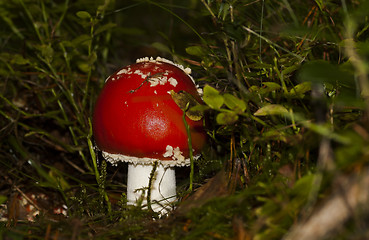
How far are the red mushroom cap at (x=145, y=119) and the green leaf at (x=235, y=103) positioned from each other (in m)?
0.38

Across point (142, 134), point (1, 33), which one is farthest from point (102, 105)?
point (1, 33)

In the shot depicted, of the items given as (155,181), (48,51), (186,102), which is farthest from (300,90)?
(48,51)

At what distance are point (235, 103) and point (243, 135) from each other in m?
0.40

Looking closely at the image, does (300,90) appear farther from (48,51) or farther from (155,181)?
(48,51)

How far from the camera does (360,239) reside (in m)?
0.83

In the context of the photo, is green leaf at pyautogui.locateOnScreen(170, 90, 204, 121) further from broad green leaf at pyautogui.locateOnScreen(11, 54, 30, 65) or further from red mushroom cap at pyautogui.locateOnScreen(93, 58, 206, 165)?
broad green leaf at pyautogui.locateOnScreen(11, 54, 30, 65)

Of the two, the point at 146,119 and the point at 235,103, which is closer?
the point at 235,103

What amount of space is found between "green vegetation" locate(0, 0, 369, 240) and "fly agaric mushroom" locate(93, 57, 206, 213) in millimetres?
110

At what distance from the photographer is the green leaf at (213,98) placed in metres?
1.42

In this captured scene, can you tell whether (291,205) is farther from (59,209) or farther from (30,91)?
(30,91)

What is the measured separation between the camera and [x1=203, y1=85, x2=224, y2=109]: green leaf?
1419 mm

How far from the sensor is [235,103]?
56.3 inches

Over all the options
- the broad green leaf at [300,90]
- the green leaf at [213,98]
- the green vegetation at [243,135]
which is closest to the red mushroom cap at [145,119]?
the green vegetation at [243,135]

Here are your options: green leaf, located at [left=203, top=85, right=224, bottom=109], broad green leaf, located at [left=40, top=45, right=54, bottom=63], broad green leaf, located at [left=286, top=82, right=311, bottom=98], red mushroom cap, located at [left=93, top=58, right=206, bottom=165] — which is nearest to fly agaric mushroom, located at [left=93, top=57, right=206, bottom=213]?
red mushroom cap, located at [left=93, top=58, right=206, bottom=165]
